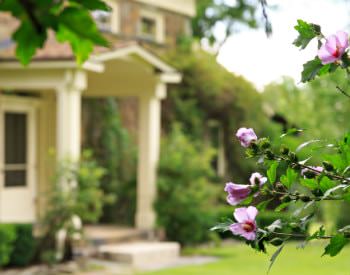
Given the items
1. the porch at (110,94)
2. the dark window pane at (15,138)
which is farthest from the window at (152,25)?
the dark window pane at (15,138)

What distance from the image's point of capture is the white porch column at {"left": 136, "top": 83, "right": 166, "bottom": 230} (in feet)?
44.2

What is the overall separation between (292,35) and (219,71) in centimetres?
1493

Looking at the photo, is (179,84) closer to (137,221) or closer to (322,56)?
(137,221)

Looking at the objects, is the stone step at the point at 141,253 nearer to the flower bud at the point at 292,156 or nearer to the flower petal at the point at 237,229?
the flower bud at the point at 292,156

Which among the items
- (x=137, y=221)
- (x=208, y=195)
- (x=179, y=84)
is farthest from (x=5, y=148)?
(x=179, y=84)

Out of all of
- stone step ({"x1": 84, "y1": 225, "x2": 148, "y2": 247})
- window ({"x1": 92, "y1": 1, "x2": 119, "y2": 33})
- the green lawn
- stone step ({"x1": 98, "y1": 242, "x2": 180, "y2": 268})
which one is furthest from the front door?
the green lawn

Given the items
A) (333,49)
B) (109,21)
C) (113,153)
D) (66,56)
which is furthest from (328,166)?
(109,21)

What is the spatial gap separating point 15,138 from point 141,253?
119 inches

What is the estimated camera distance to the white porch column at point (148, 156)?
13477 millimetres

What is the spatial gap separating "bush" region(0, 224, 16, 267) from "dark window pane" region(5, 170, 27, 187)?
2.44 metres

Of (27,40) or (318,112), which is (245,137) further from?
(318,112)

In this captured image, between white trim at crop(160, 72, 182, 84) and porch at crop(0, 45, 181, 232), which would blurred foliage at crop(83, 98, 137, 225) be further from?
white trim at crop(160, 72, 182, 84)

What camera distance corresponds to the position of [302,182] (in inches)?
70.6

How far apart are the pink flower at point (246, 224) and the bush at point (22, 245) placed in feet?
31.0
